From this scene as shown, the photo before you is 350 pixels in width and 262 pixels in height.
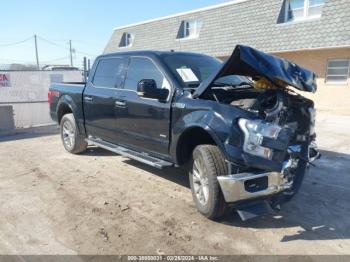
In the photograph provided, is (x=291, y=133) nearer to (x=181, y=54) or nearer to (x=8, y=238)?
(x=181, y=54)

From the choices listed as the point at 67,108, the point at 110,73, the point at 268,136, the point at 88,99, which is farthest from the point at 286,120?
the point at 67,108

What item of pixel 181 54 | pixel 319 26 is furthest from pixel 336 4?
pixel 181 54

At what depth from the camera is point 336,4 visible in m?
14.0

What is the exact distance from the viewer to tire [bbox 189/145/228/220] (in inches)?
156

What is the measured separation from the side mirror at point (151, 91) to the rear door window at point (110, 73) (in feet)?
3.68

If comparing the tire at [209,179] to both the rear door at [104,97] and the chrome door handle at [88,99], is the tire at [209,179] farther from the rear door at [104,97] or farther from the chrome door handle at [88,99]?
the chrome door handle at [88,99]

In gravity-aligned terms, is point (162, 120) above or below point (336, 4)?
below

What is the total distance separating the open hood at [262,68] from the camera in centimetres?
383

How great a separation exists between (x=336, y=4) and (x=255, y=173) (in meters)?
12.9

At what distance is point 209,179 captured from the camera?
158 inches

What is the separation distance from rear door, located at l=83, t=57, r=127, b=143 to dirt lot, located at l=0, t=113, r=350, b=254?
0.71 meters

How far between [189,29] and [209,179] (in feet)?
60.2

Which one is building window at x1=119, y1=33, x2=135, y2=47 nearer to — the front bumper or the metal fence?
the metal fence

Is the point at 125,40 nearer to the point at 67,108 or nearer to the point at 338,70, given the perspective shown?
the point at 338,70
